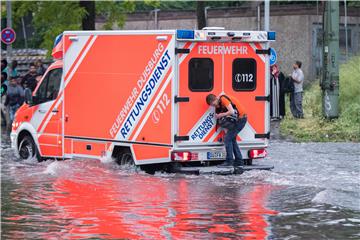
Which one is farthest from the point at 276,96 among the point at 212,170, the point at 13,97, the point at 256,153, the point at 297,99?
the point at 212,170

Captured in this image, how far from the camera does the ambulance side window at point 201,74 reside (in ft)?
56.8

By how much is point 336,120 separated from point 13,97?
9.95 m

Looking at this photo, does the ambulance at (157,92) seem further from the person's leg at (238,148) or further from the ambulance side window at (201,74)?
the person's leg at (238,148)

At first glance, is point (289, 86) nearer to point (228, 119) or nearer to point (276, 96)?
point (276, 96)

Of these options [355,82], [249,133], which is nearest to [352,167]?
[249,133]

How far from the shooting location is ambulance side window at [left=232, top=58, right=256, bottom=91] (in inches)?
702

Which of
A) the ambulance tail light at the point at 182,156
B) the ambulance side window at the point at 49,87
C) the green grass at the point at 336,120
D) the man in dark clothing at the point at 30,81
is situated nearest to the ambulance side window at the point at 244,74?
the ambulance tail light at the point at 182,156

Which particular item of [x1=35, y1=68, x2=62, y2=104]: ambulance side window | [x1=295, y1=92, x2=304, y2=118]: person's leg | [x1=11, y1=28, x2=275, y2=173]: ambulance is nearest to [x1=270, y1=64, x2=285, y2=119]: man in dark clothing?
[x1=295, y1=92, x2=304, y2=118]: person's leg

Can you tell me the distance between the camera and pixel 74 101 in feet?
63.1

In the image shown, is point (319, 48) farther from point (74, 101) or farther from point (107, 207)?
point (107, 207)

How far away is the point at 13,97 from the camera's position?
29609mm

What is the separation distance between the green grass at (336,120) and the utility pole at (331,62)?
38cm

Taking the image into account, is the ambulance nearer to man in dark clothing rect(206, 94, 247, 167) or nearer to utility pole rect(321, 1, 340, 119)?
man in dark clothing rect(206, 94, 247, 167)

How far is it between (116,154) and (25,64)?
29.1 metres
